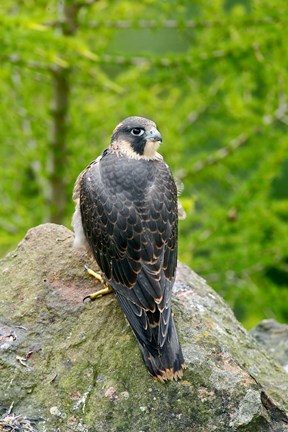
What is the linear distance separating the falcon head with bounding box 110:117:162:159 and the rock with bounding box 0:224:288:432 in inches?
25.8

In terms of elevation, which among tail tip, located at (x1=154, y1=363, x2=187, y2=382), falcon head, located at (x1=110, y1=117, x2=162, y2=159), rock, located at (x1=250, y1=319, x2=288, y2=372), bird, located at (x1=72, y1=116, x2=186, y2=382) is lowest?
rock, located at (x1=250, y1=319, x2=288, y2=372)

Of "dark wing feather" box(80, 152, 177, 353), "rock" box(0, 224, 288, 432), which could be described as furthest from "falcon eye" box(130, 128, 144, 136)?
"rock" box(0, 224, 288, 432)

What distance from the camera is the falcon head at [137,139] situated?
13.3 ft

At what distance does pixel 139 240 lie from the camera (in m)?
3.58

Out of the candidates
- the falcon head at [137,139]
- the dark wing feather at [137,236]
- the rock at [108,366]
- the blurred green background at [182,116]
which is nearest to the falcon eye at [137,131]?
the falcon head at [137,139]

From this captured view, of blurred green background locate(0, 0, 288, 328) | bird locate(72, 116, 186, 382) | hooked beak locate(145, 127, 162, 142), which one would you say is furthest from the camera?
blurred green background locate(0, 0, 288, 328)

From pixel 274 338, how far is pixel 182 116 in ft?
11.0

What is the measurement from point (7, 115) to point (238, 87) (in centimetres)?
212

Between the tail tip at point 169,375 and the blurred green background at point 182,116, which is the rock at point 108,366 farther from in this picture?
the blurred green background at point 182,116

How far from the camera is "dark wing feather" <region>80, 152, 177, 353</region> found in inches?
136

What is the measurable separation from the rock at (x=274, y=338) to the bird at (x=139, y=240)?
0.99 metres

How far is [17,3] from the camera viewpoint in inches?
277

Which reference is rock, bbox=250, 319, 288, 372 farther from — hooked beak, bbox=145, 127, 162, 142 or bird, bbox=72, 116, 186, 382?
hooked beak, bbox=145, 127, 162, 142

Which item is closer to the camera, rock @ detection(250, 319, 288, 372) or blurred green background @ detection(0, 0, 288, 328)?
rock @ detection(250, 319, 288, 372)
